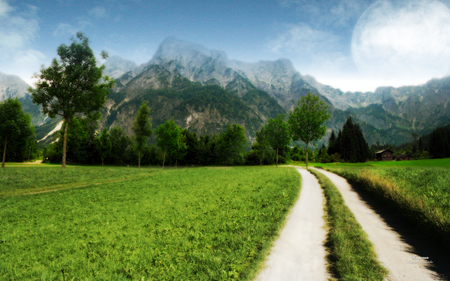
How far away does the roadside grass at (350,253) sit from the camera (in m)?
4.75

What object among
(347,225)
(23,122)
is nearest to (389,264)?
(347,225)

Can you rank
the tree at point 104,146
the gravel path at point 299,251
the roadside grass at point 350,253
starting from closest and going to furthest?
the roadside grass at point 350,253 → the gravel path at point 299,251 → the tree at point 104,146

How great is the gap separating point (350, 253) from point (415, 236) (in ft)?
11.7

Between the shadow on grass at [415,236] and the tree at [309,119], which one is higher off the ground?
the tree at [309,119]

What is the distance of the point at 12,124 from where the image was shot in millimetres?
32875

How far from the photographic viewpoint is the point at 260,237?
6.93 m

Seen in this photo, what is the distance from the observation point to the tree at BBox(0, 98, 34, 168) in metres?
32.8

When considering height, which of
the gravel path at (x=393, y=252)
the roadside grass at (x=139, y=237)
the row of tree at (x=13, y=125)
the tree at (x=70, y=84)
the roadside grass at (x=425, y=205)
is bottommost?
the roadside grass at (x=139, y=237)

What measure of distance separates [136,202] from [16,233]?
5661 millimetres

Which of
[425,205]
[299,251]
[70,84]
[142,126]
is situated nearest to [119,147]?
[142,126]

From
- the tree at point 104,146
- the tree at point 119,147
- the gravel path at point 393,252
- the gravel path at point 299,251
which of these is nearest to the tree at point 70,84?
the gravel path at point 299,251

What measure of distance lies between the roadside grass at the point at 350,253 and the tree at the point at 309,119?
1418 inches

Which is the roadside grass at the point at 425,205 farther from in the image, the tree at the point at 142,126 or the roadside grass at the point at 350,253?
the tree at the point at 142,126

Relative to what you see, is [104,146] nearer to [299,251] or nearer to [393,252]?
[299,251]
